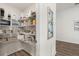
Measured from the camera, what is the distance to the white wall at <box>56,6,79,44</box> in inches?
50.6

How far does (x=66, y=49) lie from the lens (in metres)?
1.32

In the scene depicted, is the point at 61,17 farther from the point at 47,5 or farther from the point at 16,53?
the point at 16,53

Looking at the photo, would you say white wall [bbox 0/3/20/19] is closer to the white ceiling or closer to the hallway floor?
the white ceiling

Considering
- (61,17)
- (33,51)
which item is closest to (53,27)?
(61,17)

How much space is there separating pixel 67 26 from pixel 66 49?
346 millimetres

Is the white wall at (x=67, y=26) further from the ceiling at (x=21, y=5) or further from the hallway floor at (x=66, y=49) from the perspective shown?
the ceiling at (x=21, y=5)

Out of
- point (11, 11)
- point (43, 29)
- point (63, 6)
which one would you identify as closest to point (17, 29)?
point (11, 11)

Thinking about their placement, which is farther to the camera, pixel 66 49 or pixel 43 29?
pixel 66 49

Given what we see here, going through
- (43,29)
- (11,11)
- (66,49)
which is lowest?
(66,49)

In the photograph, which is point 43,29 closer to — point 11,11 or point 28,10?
point 28,10

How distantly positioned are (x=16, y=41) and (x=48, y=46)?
46 centimetres

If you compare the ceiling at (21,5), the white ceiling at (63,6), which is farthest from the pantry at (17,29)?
the white ceiling at (63,6)

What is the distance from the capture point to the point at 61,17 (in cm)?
131

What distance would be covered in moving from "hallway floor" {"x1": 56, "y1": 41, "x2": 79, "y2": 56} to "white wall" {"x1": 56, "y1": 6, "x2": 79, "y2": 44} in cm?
7
